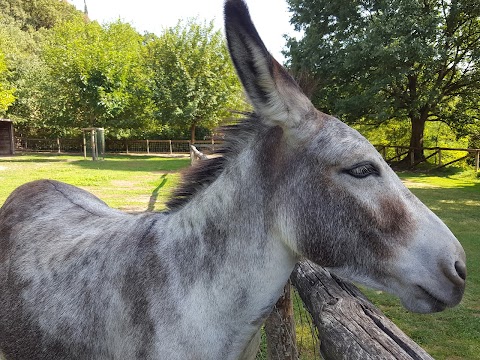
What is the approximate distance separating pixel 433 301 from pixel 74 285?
1703mm

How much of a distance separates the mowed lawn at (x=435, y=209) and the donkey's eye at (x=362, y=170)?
94 centimetres

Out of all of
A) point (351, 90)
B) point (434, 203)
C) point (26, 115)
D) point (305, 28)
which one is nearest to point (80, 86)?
point (26, 115)

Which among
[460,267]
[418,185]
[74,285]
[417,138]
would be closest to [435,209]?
[418,185]

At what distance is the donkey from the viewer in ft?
4.64

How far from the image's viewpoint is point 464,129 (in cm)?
2000

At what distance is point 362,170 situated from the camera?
1.45m

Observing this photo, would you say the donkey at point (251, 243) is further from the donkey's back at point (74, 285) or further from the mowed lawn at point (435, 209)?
the mowed lawn at point (435, 209)

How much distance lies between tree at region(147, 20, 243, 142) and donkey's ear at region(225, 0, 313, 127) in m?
24.1

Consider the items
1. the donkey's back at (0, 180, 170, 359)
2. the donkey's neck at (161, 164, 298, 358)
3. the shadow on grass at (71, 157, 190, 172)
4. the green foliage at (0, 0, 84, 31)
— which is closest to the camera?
the donkey's neck at (161, 164, 298, 358)

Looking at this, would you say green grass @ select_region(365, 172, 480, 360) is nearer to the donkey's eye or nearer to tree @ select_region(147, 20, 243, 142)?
the donkey's eye

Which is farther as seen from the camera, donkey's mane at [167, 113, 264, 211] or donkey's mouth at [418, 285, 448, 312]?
donkey's mane at [167, 113, 264, 211]

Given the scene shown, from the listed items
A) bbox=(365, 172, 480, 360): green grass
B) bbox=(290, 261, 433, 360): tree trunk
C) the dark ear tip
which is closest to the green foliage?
bbox=(365, 172, 480, 360): green grass

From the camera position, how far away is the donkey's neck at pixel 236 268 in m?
1.55

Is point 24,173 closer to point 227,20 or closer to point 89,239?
point 89,239
